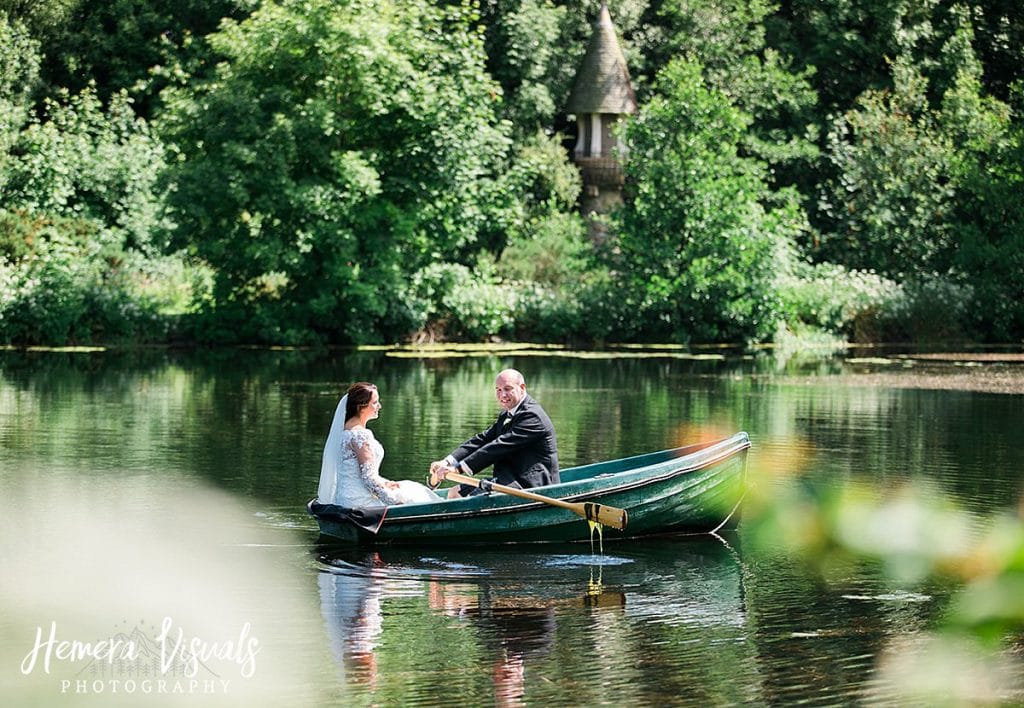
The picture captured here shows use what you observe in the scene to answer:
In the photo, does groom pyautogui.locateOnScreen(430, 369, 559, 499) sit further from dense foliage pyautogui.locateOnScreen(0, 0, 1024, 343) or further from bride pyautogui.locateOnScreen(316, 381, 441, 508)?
dense foliage pyautogui.locateOnScreen(0, 0, 1024, 343)

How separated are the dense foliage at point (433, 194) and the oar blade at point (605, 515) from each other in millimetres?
24363

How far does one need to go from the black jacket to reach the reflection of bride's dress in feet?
2.28

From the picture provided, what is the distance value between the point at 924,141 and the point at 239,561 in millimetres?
35962

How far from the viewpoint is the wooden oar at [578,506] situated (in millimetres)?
11555

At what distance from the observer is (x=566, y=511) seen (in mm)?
11805

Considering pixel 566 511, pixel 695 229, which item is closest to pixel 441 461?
pixel 566 511

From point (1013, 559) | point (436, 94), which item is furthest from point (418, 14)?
point (1013, 559)

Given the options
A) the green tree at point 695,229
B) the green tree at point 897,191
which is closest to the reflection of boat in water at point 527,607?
the green tree at point 695,229

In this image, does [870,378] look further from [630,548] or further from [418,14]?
[630,548]

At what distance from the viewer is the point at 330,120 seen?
1404 inches

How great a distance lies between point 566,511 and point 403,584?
178 centimetres

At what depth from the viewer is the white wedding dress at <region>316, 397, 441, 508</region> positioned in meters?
11.8

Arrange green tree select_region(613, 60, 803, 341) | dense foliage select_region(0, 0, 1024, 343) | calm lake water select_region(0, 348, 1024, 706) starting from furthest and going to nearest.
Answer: green tree select_region(613, 60, 803, 341), dense foliage select_region(0, 0, 1024, 343), calm lake water select_region(0, 348, 1024, 706)

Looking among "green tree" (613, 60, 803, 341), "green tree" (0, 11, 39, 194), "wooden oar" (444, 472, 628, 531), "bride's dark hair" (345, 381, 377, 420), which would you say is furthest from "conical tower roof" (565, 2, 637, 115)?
"wooden oar" (444, 472, 628, 531)
